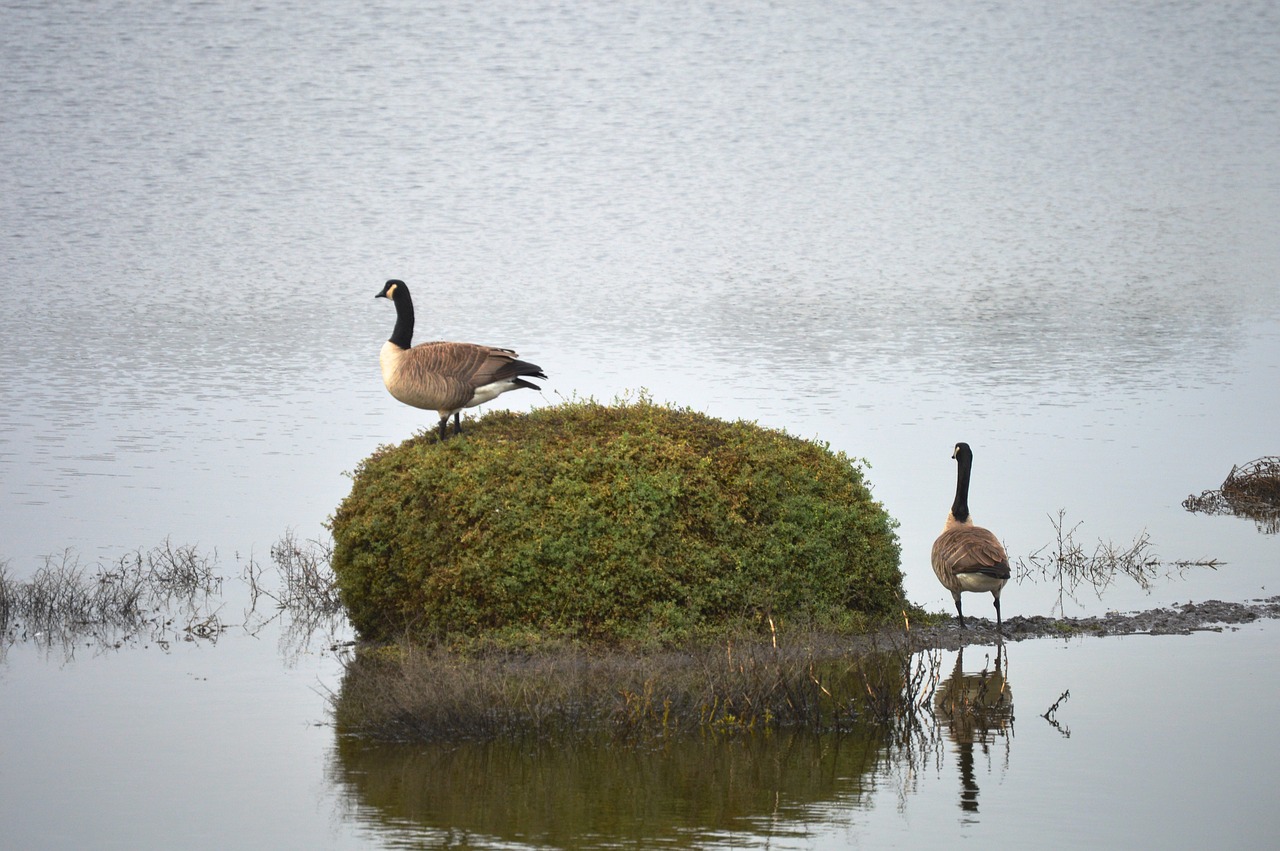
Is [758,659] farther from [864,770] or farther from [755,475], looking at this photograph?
[755,475]

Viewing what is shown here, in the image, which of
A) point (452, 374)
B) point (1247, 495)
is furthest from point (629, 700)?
point (1247, 495)

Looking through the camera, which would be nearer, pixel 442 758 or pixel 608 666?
pixel 442 758

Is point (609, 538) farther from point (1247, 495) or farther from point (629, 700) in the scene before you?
point (1247, 495)

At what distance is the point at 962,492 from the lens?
1908 cm

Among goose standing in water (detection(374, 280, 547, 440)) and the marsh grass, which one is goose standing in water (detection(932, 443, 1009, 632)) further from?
goose standing in water (detection(374, 280, 547, 440))

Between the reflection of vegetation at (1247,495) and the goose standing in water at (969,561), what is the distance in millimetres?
9857

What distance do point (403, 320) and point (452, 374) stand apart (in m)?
1.21

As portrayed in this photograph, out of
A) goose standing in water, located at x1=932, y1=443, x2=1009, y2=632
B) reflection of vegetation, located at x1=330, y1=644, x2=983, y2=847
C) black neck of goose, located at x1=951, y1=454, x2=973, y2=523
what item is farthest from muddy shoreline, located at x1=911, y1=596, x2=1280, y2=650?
reflection of vegetation, located at x1=330, y1=644, x2=983, y2=847

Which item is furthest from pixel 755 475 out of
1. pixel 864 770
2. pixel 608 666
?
pixel 864 770

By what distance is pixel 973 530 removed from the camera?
18.1m

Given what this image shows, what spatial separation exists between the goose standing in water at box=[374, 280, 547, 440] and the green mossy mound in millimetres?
538

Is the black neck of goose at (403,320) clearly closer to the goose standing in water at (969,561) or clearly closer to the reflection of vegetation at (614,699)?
the reflection of vegetation at (614,699)

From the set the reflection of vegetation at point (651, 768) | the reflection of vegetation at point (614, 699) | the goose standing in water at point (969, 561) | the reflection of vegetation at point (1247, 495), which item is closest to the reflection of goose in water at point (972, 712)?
the reflection of vegetation at point (651, 768)

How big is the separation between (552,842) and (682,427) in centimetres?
772
